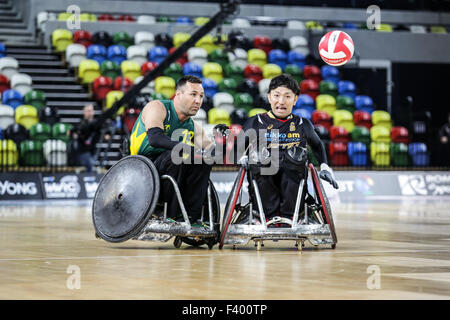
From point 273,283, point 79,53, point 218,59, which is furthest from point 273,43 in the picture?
point 273,283

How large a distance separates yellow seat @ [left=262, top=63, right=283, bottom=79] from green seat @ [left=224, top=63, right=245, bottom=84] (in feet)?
2.45

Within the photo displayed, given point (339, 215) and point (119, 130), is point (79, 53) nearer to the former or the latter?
point (119, 130)

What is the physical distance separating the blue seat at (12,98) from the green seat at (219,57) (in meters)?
A: 6.69

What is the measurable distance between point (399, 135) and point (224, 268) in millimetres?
19876

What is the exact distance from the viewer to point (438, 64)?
3225 centimetres

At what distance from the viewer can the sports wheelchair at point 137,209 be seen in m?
8.54

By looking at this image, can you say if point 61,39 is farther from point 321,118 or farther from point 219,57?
point 321,118

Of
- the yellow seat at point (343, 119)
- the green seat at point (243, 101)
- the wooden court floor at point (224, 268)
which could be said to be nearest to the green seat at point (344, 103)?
the yellow seat at point (343, 119)

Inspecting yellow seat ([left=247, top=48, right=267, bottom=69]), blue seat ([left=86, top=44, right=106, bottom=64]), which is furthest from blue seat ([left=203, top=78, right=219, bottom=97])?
blue seat ([left=86, top=44, right=106, bottom=64])

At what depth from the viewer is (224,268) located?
276 inches

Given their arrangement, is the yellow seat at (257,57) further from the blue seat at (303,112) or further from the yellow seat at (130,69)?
the yellow seat at (130,69)

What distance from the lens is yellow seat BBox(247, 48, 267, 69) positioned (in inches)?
1097

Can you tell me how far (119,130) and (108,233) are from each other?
1459cm

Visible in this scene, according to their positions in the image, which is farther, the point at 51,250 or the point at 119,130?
the point at 119,130
